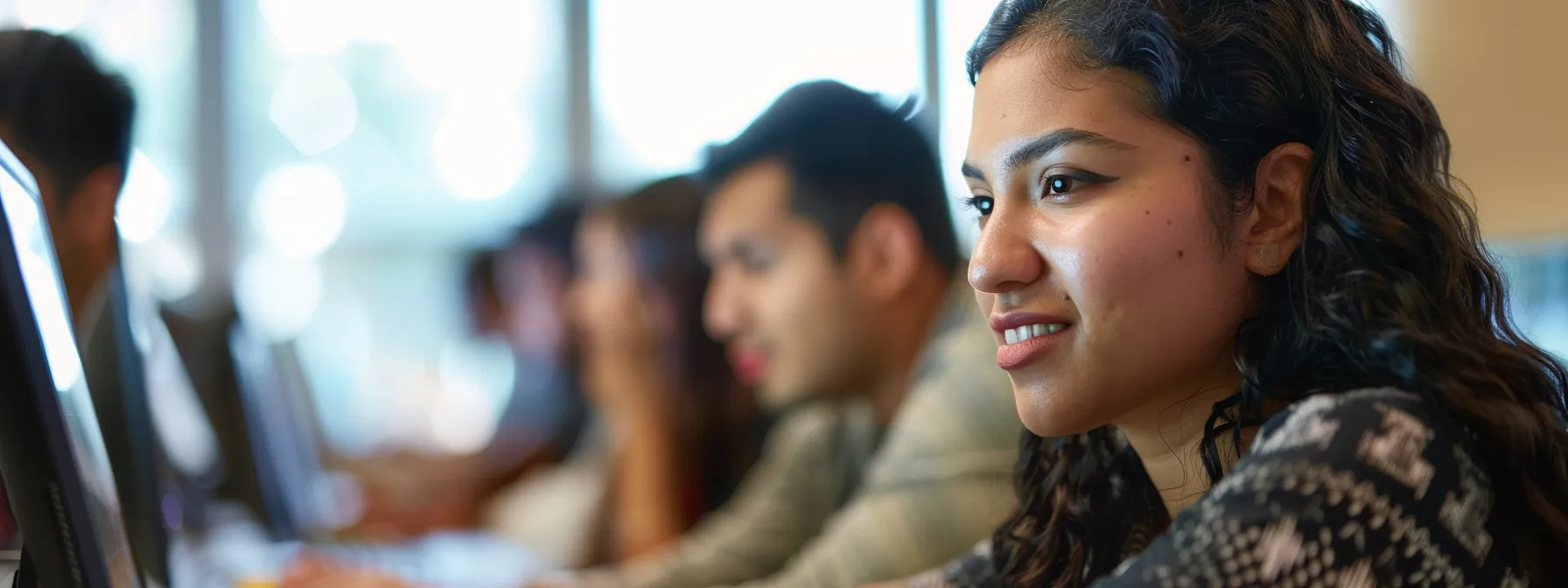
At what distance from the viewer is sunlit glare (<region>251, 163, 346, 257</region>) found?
171 inches

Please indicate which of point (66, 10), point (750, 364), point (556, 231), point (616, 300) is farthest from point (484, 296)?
point (750, 364)

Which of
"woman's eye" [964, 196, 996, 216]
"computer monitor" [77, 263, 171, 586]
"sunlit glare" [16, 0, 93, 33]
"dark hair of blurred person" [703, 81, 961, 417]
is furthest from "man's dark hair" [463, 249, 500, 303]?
"woman's eye" [964, 196, 996, 216]

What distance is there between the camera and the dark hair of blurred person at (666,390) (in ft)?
7.18

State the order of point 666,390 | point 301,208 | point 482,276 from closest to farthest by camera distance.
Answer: point 666,390
point 482,276
point 301,208

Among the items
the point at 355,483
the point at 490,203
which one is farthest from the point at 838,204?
the point at 490,203

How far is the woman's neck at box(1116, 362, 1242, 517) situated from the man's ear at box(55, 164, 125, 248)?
955 mm

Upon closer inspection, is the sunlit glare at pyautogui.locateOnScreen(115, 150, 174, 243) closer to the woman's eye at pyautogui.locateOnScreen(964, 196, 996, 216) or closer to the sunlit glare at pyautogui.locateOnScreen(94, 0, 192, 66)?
the sunlit glare at pyautogui.locateOnScreen(94, 0, 192, 66)

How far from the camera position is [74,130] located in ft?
4.85

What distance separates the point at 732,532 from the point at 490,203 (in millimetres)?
2662

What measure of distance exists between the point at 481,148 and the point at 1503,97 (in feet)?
10.4

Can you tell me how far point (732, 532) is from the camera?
1892 mm

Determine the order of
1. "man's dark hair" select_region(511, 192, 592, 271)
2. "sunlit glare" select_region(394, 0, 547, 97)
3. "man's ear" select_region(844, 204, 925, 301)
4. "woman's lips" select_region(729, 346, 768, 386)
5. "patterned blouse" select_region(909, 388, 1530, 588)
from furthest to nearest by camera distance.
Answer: "sunlit glare" select_region(394, 0, 547, 97) < "man's dark hair" select_region(511, 192, 592, 271) < "woman's lips" select_region(729, 346, 768, 386) < "man's ear" select_region(844, 204, 925, 301) < "patterned blouse" select_region(909, 388, 1530, 588)

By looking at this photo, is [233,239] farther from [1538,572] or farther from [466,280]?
[1538,572]

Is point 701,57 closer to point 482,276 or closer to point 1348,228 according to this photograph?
point 482,276
